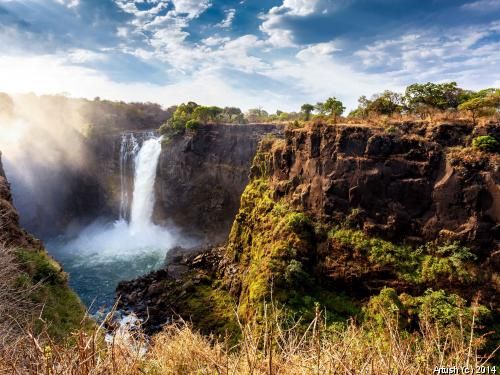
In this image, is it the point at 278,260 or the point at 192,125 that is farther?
the point at 192,125

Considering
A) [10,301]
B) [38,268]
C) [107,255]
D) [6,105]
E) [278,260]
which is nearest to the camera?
[10,301]

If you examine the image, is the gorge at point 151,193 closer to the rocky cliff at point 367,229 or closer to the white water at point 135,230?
the white water at point 135,230

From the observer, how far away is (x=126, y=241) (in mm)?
40031

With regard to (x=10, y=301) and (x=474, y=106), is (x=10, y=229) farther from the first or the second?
(x=474, y=106)

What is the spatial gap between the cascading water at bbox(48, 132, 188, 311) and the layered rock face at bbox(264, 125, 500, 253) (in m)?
19.2

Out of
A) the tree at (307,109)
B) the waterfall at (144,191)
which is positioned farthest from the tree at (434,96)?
the waterfall at (144,191)

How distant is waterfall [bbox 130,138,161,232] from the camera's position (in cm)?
4322

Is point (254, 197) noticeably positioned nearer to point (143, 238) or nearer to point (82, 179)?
point (143, 238)

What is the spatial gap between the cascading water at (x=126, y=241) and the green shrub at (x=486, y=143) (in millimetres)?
27797

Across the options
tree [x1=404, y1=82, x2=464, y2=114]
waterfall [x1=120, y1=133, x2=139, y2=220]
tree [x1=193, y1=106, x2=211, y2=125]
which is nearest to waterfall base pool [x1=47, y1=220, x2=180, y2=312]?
waterfall [x1=120, y1=133, x2=139, y2=220]

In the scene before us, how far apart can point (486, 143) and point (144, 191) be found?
Result: 37188mm

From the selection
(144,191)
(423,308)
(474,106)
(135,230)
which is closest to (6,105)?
(144,191)

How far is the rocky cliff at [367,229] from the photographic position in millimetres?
16500

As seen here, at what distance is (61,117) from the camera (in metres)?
53.2
